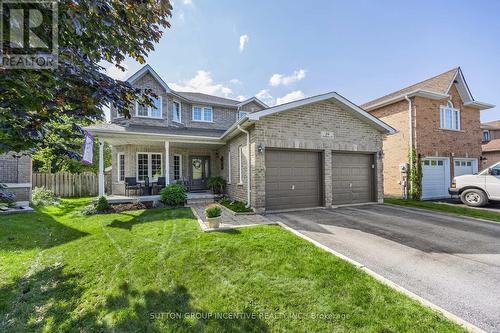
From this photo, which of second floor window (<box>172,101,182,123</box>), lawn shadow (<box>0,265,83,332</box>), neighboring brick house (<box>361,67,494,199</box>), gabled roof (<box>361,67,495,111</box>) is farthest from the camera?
second floor window (<box>172,101,182,123</box>)

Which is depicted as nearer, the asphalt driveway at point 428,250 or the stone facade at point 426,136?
the asphalt driveway at point 428,250

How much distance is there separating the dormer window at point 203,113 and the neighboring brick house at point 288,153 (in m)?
2.99

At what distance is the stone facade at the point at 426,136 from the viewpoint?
12898 mm

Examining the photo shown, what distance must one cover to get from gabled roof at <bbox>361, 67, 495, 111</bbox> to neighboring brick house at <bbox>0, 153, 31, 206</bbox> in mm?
20340

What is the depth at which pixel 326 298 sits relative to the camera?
3.09 metres

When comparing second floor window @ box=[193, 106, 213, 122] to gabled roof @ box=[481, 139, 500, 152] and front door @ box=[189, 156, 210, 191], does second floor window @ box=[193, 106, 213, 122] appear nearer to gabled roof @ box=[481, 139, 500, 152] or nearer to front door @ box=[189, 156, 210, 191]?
front door @ box=[189, 156, 210, 191]

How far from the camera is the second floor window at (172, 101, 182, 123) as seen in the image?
14.8 meters

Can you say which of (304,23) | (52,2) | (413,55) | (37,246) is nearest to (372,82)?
(413,55)

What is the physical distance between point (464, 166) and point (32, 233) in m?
22.5

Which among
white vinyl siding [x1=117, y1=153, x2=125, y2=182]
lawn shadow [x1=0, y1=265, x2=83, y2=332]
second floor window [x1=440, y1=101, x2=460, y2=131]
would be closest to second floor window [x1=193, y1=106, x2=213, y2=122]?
white vinyl siding [x1=117, y1=153, x2=125, y2=182]

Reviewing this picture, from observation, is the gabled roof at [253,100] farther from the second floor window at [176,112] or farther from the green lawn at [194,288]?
the green lawn at [194,288]

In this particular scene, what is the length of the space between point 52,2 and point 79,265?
4.60 meters
